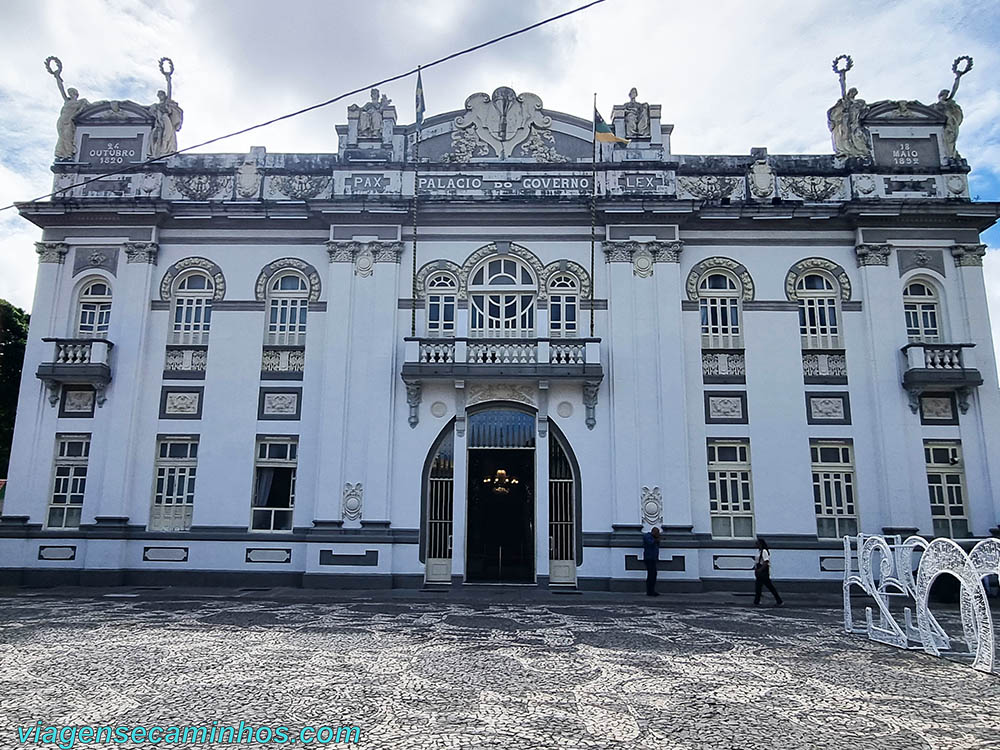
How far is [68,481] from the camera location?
1825cm

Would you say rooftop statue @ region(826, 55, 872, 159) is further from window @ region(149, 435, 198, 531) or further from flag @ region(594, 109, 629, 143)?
Answer: window @ region(149, 435, 198, 531)

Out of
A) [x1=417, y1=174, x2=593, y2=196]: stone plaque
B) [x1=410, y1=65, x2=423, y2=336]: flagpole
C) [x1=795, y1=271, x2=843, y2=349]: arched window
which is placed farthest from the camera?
[x1=417, y1=174, x2=593, y2=196]: stone plaque

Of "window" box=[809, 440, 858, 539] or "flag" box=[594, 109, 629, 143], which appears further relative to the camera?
"flag" box=[594, 109, 629, 143]

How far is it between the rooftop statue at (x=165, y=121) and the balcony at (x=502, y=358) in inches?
363

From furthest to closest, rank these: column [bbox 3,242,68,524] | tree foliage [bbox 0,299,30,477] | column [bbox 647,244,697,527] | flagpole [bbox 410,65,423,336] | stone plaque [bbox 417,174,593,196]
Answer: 1. tree foliage [bbox 0,299,30,477]
2. stone plaque [bbox 417,174,593,196]
3. flagpole [bbox 410,65,423,336]
4. column [bbox 3,242,68,524]
5. column [bbox 647,244,697,527]

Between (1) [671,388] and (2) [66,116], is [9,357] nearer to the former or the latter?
(2) [66,116]

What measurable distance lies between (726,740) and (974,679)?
433cm

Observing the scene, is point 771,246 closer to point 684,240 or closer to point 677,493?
point 684,240

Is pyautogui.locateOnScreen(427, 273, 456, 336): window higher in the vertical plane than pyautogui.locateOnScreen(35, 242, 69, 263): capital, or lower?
lower

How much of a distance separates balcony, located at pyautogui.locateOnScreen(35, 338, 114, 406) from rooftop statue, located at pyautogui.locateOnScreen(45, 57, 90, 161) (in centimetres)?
548

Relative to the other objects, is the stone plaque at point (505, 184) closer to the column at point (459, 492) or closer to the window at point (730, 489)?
the column at point (459, 492)

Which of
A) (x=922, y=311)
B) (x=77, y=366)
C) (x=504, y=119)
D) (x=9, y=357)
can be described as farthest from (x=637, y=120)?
(x=9, y=357)

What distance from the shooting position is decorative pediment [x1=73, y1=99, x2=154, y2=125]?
789 inches

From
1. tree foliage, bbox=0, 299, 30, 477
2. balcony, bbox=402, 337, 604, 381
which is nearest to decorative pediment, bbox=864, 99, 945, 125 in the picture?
balcony, bbox=402, 337, 604, 381
